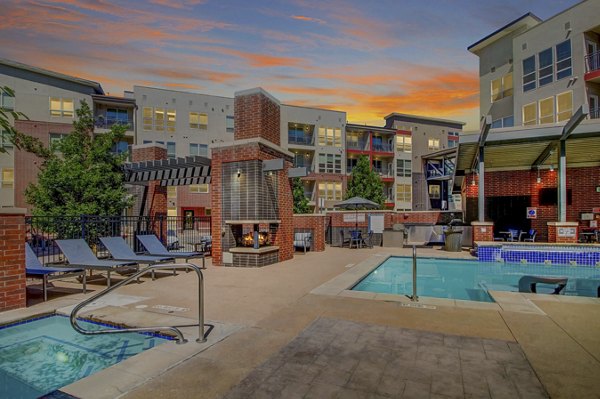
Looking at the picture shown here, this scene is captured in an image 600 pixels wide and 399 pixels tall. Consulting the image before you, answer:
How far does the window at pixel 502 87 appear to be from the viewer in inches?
965

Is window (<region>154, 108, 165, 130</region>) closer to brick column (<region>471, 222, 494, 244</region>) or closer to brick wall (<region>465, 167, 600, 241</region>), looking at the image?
brick wall (<region>465, 167, 600, 241</region>)

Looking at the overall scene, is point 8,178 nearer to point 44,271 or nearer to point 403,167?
point 44,271

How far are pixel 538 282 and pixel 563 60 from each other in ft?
68.1

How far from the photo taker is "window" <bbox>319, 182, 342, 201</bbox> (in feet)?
127

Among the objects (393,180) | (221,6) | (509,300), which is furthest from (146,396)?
(393,180)

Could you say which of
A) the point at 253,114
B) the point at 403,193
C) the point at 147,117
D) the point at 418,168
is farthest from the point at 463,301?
the point at 418,168

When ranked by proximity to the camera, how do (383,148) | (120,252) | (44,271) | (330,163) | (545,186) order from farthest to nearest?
(383,148) → (330,163) → (545,186) → (120,252) → (44,271)

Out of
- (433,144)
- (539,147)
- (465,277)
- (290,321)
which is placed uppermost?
(433,144)

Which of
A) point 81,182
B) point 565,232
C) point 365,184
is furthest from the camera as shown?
point 365,184

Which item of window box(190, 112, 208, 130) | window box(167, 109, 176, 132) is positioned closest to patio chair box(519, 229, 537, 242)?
window box(190, 112, 208, 130)

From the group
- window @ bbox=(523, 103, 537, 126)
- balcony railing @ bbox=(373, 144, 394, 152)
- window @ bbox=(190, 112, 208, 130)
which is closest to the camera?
window @ bbox=(523, 103, 537, 126)

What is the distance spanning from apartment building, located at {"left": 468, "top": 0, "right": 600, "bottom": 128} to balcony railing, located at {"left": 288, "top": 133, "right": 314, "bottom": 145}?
60.5 feet

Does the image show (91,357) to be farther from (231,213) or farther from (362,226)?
(362,226)

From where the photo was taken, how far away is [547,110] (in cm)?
2136
